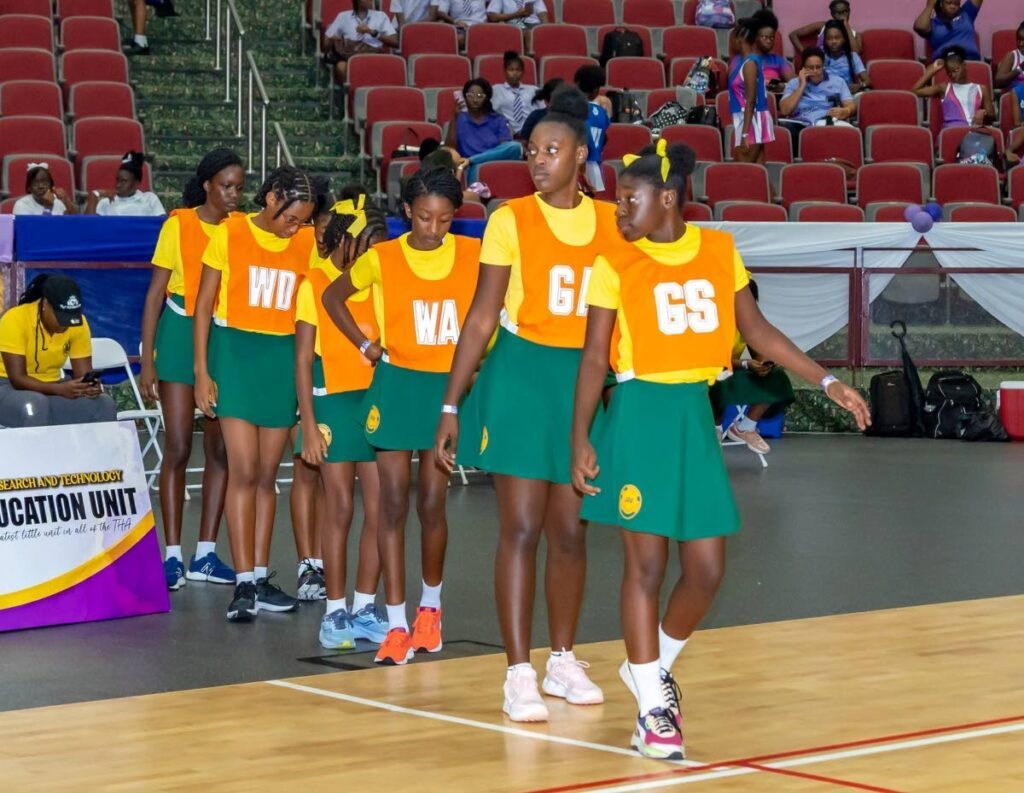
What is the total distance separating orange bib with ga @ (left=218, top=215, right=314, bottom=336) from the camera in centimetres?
682

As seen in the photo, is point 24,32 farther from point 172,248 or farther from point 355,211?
point 355,211

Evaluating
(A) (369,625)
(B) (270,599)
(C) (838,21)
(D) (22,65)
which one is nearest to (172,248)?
(B) (270,599)

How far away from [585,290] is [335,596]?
1.81 m

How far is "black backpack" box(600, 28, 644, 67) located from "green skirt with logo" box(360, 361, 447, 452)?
10942mm

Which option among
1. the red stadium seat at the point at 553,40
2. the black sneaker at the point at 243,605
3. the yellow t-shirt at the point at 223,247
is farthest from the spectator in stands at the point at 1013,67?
the black sneaker at the point at 243,605

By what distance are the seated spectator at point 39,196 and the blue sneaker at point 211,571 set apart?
197 inches

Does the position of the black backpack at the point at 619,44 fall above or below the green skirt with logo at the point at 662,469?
above

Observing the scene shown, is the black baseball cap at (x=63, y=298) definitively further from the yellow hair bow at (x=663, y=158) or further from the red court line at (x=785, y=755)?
the red court line at (x=785, y=755)

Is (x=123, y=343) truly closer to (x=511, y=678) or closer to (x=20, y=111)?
(x=20, y=111)

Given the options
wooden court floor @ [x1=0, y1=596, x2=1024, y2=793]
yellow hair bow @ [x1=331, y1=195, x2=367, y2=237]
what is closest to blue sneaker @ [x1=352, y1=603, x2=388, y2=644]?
wooden court floor @ [x1=0, y1=596, x2=1024, y2=793]

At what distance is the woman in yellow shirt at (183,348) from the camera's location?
24.2 ft

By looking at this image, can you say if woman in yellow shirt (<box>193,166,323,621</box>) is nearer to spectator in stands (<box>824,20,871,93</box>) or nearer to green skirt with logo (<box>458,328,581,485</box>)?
green skirt with logo (<box>458,328,581,485</box>)

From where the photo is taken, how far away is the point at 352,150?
15.5 meters

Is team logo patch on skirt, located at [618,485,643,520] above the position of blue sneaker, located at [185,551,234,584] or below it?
above
